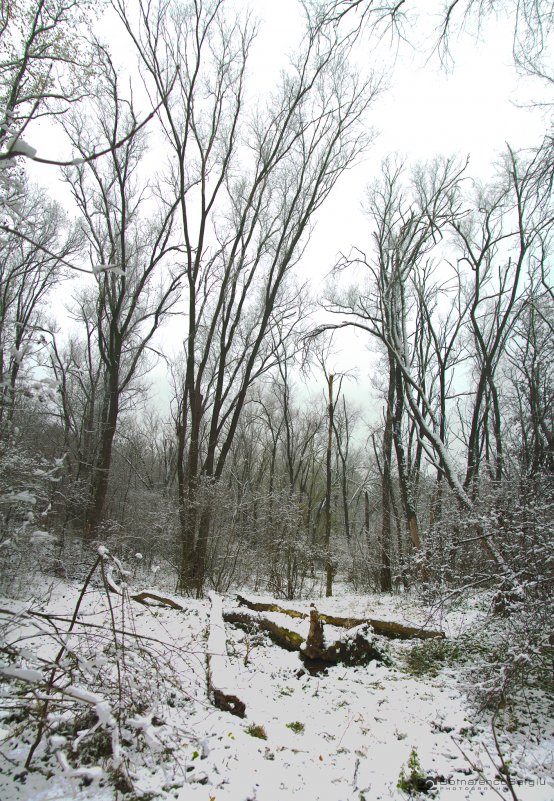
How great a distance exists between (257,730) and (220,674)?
1.03m

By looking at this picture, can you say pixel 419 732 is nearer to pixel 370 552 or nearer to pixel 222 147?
pixel 370 552

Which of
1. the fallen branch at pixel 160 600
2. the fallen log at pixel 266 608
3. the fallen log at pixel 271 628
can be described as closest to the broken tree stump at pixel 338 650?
the fallen log at pixel 271 628

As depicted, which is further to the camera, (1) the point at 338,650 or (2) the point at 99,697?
(1) the point at 338,650

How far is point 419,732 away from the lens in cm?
406

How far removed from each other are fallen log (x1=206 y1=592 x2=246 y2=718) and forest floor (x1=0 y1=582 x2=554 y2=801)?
0.11 m

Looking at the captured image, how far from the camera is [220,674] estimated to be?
16.2 feet

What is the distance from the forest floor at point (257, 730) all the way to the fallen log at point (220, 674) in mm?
106

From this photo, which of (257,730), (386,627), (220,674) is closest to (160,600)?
(220,674)

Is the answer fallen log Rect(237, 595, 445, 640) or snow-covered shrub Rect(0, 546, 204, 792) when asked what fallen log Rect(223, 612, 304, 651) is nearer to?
fallen log Rect(237, 595, 445, 640)

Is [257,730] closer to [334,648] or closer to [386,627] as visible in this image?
[334,648]

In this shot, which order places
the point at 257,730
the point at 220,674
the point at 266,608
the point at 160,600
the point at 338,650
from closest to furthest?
the point at 257,730, the point at 220,674, the point at 338,650, the point at 266,608, the point at 160,600

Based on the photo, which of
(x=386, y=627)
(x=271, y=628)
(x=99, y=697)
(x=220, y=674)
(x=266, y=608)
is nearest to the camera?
(x=99, y=697)

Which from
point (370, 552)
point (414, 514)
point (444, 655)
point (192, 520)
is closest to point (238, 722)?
point (444, 655)

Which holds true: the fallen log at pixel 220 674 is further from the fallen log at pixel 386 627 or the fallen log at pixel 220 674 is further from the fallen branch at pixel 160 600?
the fallen log at pixel 386 627
